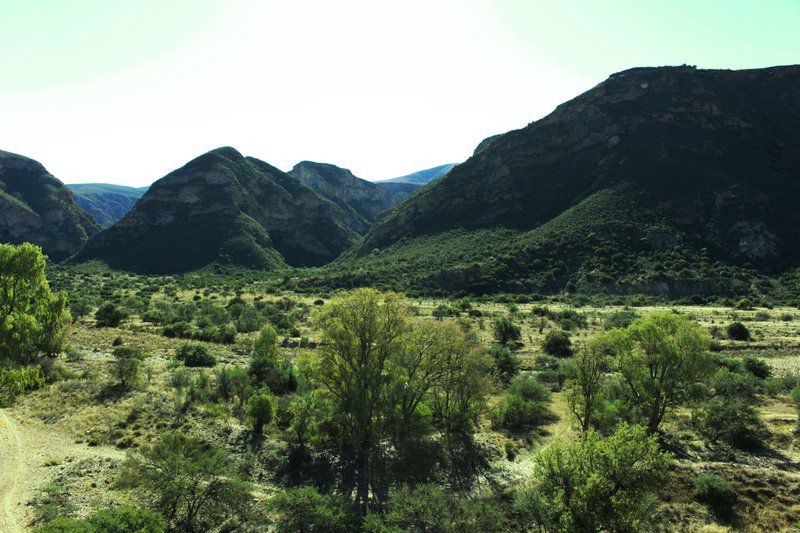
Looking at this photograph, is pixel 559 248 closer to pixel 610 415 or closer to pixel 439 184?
pixel 439 184

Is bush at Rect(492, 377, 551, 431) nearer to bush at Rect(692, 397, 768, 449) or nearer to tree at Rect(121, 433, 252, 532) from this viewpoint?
bush at Rect(692, 397, 768, 449)

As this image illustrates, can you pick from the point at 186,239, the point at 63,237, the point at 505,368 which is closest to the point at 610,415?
the point at 505,368

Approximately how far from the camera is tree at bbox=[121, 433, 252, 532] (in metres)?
16.5

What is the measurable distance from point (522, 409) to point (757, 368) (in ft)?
69.4

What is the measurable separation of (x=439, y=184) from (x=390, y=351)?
112 m

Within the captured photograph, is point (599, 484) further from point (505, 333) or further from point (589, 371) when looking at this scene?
point (505, 333)

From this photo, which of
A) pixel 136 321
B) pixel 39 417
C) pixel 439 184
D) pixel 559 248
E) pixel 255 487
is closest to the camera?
pixel 255 487

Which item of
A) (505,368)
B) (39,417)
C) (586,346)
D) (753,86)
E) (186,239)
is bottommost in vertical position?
(505,368)

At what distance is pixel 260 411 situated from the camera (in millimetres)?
24219

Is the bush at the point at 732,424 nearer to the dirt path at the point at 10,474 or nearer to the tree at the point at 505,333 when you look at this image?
the tree at the point at 505,333

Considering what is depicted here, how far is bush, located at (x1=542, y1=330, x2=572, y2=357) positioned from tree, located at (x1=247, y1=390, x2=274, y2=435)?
3154 cm

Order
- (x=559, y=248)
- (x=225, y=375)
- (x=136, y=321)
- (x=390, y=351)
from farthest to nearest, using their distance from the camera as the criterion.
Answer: (x=559, y=248)
(x=136, y=321)
(x=225, y=375)
(x=390, y=351)

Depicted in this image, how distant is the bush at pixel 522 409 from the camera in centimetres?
2769

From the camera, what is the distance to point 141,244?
443 feet
